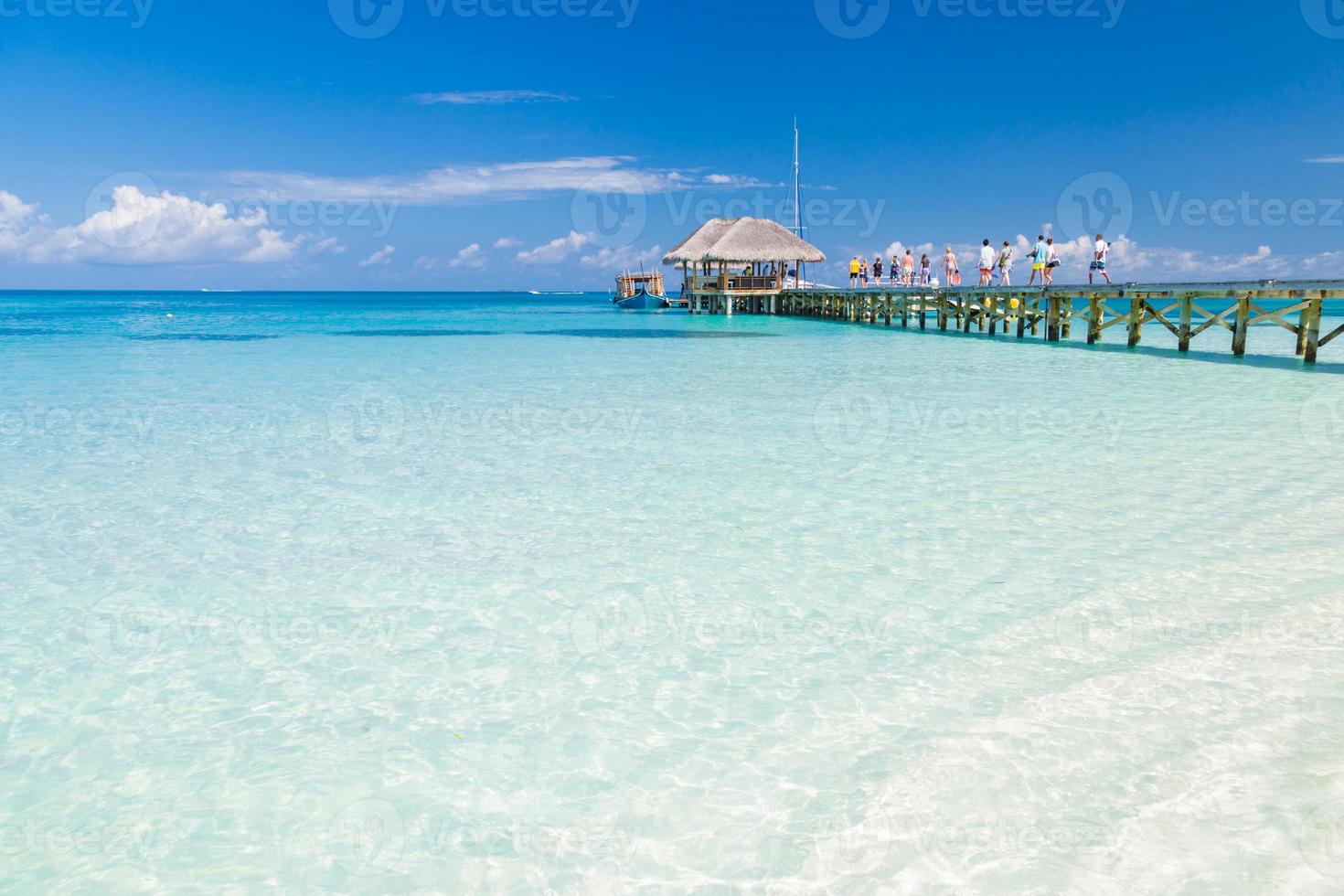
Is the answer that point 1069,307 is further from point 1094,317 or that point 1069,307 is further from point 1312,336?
point 1312,336

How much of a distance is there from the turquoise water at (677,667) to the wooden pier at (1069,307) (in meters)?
9.24

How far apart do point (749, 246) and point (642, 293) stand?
16.7 metres

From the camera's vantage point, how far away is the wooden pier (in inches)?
652

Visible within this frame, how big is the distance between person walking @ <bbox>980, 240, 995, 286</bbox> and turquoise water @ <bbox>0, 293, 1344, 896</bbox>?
16.7 m

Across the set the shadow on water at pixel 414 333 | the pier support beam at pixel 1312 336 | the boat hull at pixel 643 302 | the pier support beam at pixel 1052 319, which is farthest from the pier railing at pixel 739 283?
the pier support beam at pixel 1312 336

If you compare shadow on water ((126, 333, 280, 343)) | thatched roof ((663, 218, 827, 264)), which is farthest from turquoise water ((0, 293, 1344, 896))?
thatched roof ((663, 218, 827, 264))

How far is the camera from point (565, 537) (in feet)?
19.1

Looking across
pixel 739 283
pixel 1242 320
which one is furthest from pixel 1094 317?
pixel 739 283

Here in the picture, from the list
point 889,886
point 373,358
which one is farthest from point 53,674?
point 373,358

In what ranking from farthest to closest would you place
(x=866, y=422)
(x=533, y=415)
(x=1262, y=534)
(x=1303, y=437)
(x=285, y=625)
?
(x=533, y=415) → (x=866, y=422) → (x=1303, y=437) → (x=1262, y=534) → (x=285, y=625)

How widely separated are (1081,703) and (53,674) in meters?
4.18

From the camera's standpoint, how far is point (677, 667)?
387 centimetres

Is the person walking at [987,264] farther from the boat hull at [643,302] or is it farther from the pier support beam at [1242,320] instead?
the boat hull at [643,302]

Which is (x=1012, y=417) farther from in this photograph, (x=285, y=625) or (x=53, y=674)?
(x=53, y=674)
